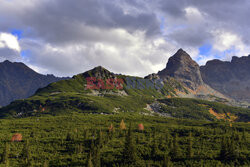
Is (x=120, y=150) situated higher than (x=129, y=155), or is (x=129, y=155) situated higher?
(x=129, y=155)

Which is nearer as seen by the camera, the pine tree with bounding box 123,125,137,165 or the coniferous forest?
the pine tree with bounding box 123,125,137,165

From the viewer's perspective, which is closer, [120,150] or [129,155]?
[129,155]

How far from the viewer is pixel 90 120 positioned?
195 metres

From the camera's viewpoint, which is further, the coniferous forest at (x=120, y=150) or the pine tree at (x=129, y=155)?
the coniferous forest at (x=120, y=150)

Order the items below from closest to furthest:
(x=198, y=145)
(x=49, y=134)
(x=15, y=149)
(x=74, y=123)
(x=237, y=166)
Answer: (x=237, y=166) → (x=15, y=149) → (x=198, y=145) → (x=49, y=134) → (x=74, y=123)

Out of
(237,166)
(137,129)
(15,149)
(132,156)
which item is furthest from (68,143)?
(237,166)

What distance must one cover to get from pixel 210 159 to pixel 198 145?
23.5m

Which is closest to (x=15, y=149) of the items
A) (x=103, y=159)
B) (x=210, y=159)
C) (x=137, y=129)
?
(x=103, y=159)

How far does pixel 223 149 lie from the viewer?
98312mm

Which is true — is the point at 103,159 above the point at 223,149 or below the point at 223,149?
below

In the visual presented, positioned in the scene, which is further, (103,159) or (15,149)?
(15,149)

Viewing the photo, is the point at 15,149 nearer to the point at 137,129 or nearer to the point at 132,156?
the point at 132,156

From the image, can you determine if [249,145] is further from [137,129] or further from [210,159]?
[137,129]

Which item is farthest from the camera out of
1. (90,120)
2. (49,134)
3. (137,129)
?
(90,120)
